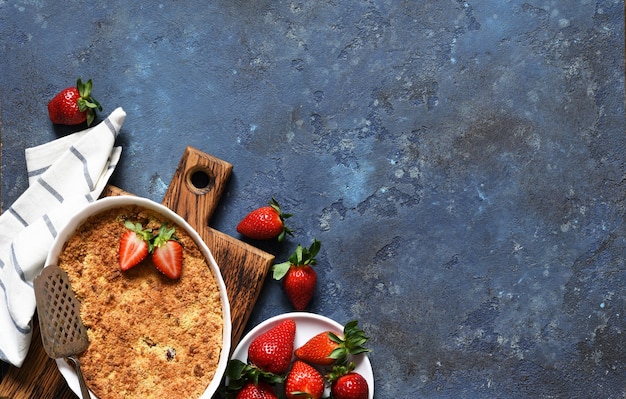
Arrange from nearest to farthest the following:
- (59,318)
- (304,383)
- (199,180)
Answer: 1. (59,318)
2. (304,383)
3. (199,180)

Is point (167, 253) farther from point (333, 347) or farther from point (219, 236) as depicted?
point (333, 347)

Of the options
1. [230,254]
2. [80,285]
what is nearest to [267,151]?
[230,254]

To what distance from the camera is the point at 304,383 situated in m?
1.96

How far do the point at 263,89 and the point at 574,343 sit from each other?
1.24 metres

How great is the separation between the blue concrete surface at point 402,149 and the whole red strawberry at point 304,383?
0.21m

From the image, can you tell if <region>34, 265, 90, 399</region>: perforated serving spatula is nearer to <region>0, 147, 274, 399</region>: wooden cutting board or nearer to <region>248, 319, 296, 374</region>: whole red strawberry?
<region>0, 147, 274, 399</region>: wooden cutting board

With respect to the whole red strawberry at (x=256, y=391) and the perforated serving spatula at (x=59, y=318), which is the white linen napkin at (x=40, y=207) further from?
the whole red strawberry at (x=256, y=391)

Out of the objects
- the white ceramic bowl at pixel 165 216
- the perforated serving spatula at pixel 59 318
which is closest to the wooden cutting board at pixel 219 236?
the white ceramic bowl at pixel 165 216

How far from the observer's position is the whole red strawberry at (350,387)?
1966 millimetres

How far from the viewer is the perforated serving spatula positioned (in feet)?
5.93

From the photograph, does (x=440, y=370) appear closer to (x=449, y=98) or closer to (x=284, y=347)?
(x=284, y=347)

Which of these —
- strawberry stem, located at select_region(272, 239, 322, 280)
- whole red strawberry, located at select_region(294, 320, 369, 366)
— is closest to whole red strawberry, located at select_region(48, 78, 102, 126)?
strawberry stem, located at select_region(272, 239, 322, 280)

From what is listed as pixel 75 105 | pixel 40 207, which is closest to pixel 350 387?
pixel 40 207

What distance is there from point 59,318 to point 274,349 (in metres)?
0.58
